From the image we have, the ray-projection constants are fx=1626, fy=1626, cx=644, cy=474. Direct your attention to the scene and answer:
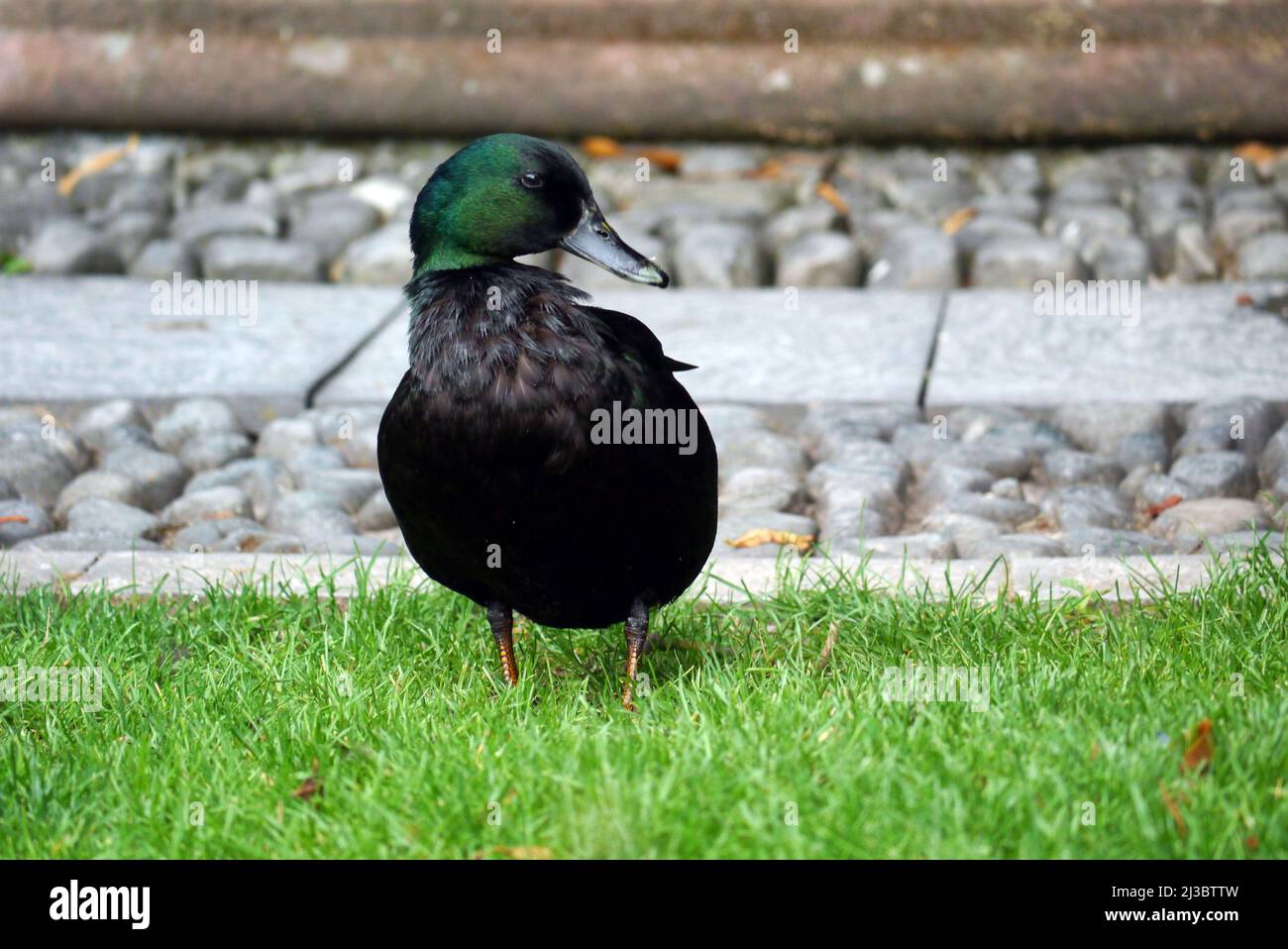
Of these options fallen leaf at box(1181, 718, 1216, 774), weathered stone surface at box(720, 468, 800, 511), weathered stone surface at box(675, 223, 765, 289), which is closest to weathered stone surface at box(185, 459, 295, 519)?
weathered stone surface at box(720, 468, 800, 511)

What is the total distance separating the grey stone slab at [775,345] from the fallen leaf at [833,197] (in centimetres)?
84

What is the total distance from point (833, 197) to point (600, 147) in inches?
43.3

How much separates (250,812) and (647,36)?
5.17 meters

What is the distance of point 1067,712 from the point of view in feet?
9.15

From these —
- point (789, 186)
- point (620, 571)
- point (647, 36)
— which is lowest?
point (620, 571)

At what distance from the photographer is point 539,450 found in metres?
2.87

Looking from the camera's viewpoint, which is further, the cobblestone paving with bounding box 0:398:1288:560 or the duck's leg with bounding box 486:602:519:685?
the cobblestone paving with bounding box 0:398:1288:560

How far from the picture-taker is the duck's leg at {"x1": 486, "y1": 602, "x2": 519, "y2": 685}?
3.21 m

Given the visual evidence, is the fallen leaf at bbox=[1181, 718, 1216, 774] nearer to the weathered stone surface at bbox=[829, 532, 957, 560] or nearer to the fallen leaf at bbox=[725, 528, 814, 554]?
the weathered stone surface at bbox=[829, 532, 957, 560]

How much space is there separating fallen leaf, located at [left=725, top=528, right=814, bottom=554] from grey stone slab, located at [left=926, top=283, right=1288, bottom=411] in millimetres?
969

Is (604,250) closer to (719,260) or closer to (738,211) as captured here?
(719,260)
